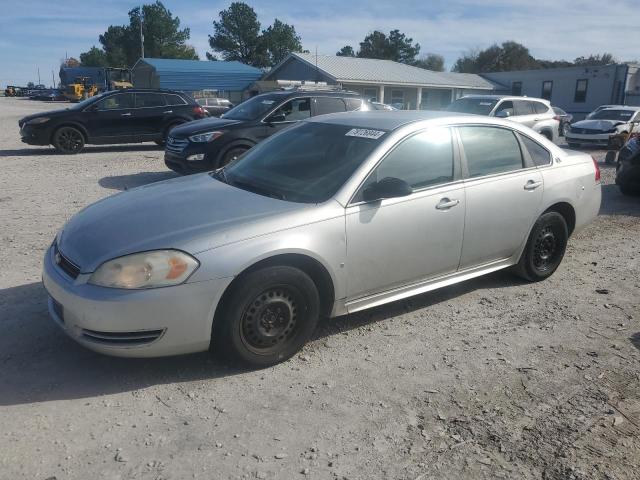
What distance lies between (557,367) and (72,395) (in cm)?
308

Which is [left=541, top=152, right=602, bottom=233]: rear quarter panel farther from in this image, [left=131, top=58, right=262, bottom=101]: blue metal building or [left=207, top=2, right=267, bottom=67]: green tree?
[left=207, top=2, right=267, bottom=67]: green tree

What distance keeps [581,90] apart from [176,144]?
1532 inches

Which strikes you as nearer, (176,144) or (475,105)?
(176,144)

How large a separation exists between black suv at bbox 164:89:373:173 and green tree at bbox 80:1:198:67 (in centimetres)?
8990

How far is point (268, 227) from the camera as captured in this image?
3465 mm

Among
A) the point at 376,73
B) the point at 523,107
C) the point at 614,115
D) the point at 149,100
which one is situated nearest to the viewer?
the point at 149,100

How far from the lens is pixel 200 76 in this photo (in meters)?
43.1

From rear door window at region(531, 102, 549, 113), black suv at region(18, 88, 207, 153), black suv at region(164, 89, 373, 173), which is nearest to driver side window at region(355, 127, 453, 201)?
black suv at region(164, 89, 373, 173)

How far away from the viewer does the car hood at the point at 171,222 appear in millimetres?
3301

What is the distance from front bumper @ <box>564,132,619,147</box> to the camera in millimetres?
17781

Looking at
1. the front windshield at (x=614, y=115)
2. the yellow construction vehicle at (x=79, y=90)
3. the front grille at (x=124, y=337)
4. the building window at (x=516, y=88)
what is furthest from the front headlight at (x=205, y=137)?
the yellow construction vehicle at (x=79, y=90)

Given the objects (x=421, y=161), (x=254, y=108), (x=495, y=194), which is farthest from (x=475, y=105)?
(x=421, y=161)

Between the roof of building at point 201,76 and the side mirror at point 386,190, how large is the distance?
41810 millimetres

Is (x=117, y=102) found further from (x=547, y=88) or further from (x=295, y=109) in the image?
(x=547, y=88)
